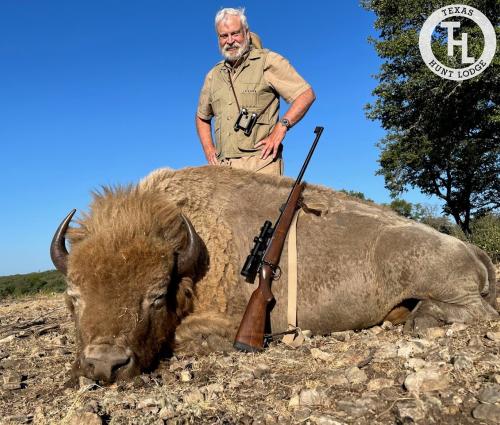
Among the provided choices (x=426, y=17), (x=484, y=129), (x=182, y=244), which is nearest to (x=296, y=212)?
(x=182, y=244)

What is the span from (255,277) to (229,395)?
1.73 metres

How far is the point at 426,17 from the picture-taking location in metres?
18.3

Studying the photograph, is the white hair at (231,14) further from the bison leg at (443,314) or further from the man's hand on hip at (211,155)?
the bison leg at (443,314)

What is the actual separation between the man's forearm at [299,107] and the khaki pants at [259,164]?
53 centimetres

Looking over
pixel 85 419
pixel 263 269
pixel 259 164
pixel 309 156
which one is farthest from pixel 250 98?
pixel 85 419

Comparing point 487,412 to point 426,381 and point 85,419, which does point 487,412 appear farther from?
point 85,419

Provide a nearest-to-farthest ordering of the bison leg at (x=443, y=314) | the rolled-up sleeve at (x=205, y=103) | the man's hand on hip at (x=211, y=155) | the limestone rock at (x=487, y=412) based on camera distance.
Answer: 1. the limestone rock at (x=487, y=412)
2. the bison leg at (x=443, y=314)
3. the man's hand on hip at (x=211, y=155)
4. the rolled-up sleeve at (x=205, y=103)

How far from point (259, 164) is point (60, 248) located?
2.55m

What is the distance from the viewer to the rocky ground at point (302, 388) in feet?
8.72

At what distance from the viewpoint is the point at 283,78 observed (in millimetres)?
5949

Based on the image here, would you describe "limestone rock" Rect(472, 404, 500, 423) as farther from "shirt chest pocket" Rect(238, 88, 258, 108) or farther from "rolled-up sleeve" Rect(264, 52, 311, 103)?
"shirt chest pocket" Rect(238, 88, 258, 108)

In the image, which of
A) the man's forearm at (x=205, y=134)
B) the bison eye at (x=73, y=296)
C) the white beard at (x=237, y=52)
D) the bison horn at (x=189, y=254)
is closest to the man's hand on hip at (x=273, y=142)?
the man's forearm at (x=205, y=134)

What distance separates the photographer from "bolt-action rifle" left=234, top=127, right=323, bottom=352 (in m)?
4.17

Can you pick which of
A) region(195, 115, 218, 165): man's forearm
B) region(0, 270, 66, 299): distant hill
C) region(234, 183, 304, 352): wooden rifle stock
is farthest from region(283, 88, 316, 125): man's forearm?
region(0, 270, 66, 299): distant hill
